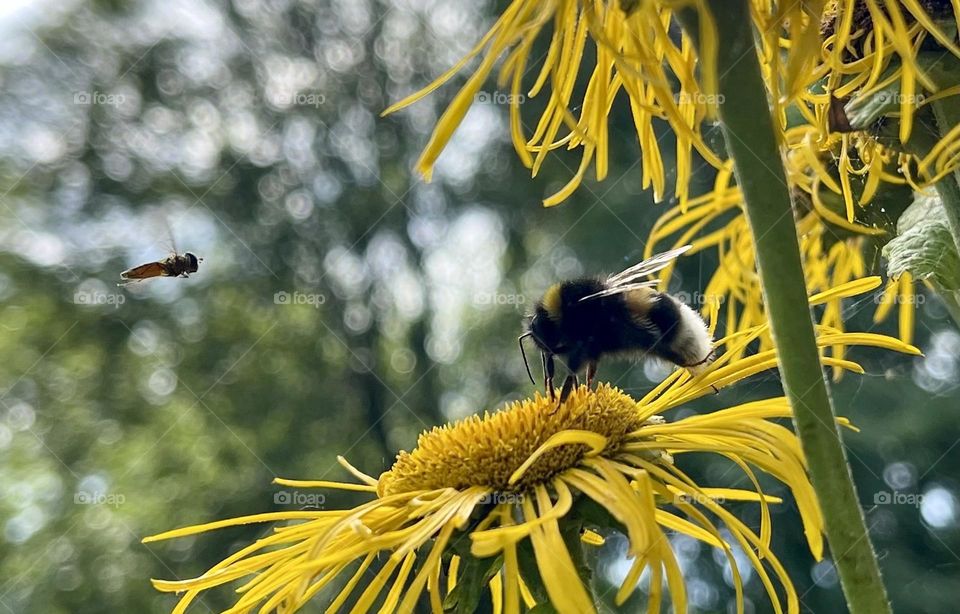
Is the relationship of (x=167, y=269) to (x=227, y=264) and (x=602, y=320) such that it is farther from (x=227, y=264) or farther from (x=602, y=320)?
(x=227, y=264)

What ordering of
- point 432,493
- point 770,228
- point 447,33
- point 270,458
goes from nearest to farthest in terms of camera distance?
point 770,228
point 432,493
point 270,458
point 447,33

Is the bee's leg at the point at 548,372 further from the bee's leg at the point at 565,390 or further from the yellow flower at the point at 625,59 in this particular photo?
the yellow flower at the point at 625,59

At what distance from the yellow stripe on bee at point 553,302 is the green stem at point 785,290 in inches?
19.4

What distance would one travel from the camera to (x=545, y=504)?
84 cm

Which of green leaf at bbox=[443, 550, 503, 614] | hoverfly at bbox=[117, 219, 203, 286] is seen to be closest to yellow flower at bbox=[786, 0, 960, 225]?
green leaf at bbox=[443, 550, 503, 614]

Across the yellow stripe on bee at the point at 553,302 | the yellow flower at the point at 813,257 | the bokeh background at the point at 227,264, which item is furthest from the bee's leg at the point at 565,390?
the bokeh background at the point at 227,264

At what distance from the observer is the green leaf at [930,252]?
870mm

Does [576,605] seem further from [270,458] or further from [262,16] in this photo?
[262,16]

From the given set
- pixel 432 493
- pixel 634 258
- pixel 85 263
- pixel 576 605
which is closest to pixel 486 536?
pixel 576 605

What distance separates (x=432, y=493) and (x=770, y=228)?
0.42m

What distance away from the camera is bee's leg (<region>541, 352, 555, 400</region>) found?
1046 mm

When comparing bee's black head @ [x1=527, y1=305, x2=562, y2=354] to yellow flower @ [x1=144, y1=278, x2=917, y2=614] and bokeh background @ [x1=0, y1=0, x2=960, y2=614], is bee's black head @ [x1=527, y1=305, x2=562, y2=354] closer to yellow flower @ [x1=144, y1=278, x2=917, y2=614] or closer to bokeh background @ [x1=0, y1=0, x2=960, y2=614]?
yellow flower @ [x1=144, y1=278, x2=917, y2=614]

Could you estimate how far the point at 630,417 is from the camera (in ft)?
3.16

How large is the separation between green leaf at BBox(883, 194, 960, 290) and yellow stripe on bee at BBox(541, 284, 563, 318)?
0.36 metres
